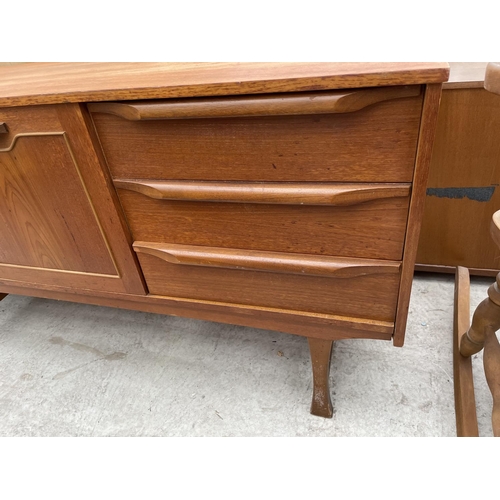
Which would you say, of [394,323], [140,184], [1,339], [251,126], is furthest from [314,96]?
[1,339]

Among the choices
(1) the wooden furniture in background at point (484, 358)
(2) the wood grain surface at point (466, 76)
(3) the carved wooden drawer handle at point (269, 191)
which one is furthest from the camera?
(2) the wood grain surface at point (466, 76)

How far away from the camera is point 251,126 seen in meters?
0.63

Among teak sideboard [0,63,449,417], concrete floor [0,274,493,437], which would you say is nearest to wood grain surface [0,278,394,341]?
teak sideboard [0,63,449,417]

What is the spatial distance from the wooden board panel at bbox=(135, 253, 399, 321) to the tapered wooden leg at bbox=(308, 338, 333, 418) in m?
0.12

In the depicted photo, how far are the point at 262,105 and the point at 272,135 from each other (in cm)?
6

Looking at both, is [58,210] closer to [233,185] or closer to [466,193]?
[233,185]

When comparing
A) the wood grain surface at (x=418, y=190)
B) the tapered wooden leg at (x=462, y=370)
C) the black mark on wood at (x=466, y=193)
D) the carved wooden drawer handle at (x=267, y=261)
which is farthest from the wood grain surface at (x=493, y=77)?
the tapered wooden leg at (x=462, y=370)

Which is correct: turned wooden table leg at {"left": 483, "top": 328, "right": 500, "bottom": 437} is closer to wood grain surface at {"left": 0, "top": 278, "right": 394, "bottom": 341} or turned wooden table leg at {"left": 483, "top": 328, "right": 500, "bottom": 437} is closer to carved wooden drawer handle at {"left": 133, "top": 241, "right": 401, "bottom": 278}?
wood grain surface at {"left": 0, "top": 278, "right": 394, "bottom": 341}

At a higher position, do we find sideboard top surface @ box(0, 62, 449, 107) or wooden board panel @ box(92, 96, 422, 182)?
sideboard top surface @ box(0, 62, 449, 107)

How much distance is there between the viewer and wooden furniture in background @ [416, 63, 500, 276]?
1004 millimetres

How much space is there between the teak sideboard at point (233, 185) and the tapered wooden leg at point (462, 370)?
1.02 feet

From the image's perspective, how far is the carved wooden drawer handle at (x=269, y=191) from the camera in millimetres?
627

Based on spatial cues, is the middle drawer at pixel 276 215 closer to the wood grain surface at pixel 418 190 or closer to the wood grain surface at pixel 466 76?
the wood grain surface at pixel 418 190

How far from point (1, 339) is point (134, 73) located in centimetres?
114
